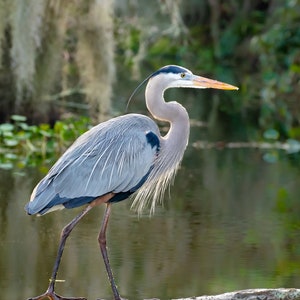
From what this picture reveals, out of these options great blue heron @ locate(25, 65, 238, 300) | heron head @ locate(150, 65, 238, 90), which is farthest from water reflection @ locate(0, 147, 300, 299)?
heron head @ locate(150, 65, 238, 90)

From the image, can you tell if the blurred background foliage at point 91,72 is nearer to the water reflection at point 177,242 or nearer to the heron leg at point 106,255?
the water reflection at point 177,242

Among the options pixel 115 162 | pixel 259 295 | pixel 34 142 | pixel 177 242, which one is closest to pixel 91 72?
pixel 34 142

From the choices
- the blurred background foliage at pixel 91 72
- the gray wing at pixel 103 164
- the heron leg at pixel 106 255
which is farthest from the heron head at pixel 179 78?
the blurred background foliage at pixel 91 72

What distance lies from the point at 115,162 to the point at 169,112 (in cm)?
50

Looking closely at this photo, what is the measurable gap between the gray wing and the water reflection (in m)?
0.63

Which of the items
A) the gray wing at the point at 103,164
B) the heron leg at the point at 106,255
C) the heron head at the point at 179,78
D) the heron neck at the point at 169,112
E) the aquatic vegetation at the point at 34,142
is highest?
the heron head at the point at 179,78

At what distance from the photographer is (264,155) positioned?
1191 cm

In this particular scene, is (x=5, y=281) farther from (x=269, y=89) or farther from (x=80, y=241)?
(x=269, y=89)

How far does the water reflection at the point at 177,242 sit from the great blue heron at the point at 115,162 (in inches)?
22.5

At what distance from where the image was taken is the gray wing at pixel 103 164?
544 centimetres

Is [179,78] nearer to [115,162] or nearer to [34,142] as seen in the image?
[115,162]

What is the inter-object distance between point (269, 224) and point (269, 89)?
1198 cm

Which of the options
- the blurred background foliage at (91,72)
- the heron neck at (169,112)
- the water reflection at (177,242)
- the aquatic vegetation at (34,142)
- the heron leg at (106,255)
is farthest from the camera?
the blurred background foliage at (91,72)

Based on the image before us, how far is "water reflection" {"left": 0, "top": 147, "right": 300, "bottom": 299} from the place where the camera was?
599 cm
